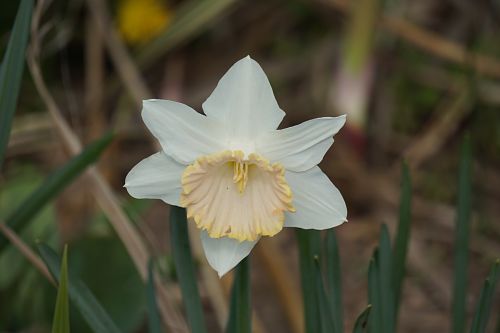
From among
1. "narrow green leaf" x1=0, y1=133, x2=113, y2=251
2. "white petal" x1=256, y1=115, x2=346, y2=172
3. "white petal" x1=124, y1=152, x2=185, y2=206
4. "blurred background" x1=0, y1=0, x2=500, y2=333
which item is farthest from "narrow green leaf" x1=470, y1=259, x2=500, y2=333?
"blurred background" x1=0, y1=0, x2=500, y2=333

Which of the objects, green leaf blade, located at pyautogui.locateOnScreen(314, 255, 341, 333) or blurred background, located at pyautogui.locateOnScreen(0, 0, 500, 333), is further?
blurred background, located at pyautogui.locateOnScreen(0, 0, 500, 333)

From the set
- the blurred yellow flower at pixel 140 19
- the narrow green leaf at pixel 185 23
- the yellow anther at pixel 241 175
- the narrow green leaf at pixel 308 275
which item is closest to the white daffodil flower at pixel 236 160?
the yellow anther at pixel 241 175

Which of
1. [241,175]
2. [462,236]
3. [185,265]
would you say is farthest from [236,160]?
[462,236]

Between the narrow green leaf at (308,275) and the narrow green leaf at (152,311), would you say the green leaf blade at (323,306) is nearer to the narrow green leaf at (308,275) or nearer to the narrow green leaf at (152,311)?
the narrow green leaf at (308,275)

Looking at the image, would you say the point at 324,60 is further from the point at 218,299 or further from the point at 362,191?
the point at 218,299

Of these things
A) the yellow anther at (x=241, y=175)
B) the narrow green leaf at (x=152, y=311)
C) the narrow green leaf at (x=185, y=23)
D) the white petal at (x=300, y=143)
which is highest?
the narrow green leaf at (x=185, y=23)

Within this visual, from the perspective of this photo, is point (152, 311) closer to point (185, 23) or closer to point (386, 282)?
point (386, 282)

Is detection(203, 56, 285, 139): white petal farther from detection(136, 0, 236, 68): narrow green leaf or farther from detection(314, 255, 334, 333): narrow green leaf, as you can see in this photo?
detection(136, 0, 236, 68): narrow green leaf
